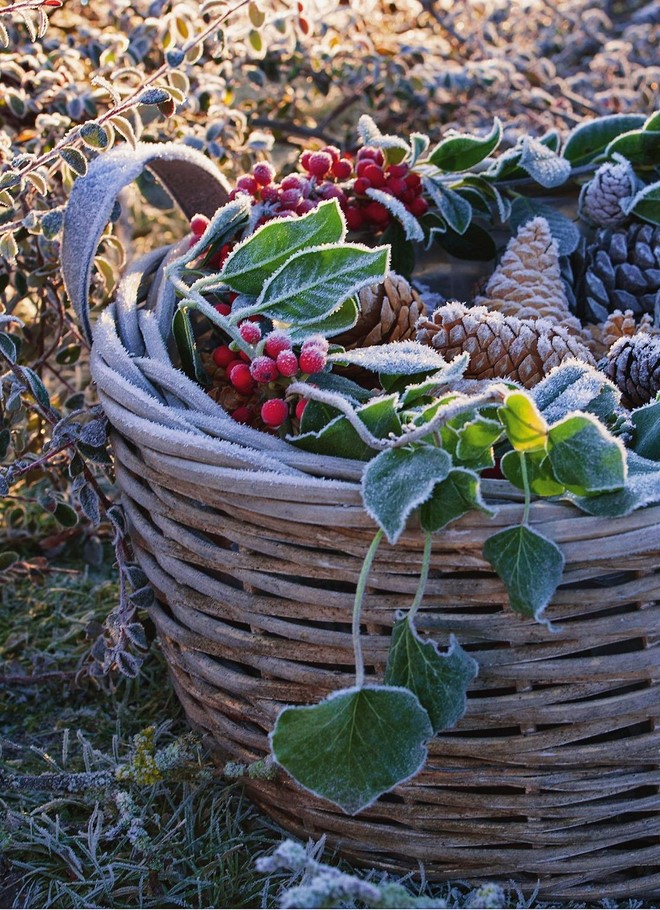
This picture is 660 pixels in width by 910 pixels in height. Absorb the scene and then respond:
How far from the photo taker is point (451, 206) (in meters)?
1.24

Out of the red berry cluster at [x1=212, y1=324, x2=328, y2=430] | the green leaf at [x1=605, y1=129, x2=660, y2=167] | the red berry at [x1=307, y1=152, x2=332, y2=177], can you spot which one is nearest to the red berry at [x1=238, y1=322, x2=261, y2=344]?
the red berry cluster at [x1=212, y1=324, x2=328, y2=430]

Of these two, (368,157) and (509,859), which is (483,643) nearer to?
(509,859)

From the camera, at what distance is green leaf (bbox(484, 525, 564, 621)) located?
2.24 ft

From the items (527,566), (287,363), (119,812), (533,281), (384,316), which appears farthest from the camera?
(533,281)

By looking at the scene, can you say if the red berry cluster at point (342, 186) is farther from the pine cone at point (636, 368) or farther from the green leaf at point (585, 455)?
the green leaf at point (585, 455)

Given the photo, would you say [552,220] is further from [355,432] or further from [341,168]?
[355,432]

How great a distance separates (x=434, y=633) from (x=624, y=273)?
26.6 inches

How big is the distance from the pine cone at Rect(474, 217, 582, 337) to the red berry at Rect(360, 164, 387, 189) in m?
0.18

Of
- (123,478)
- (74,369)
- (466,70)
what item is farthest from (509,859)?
(466,70)

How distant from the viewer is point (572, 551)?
71 cm

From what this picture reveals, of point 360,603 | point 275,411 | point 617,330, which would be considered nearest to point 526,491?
point 360,603

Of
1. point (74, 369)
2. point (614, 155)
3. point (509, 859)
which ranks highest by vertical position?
point (614, 155)

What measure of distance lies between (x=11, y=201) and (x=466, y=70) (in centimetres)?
113

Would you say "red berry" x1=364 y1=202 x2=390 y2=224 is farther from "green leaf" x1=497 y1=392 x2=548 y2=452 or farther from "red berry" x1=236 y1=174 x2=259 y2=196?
"green leaf" x1=497 y1=392 x2=548 y2=452
